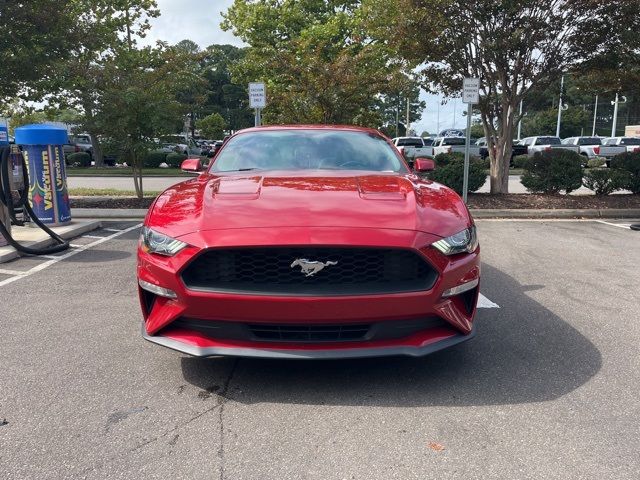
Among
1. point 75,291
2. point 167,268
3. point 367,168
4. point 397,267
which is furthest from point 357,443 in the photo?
point 75,291

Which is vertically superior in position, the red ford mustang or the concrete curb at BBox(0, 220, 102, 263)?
the red ford mustang

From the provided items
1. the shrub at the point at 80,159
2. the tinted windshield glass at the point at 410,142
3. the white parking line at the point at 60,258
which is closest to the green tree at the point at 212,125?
the shrub at the point at 80,159

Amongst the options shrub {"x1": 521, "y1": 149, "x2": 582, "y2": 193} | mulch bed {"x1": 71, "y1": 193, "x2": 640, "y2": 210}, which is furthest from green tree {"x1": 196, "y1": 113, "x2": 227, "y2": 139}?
shrub {"x1": 521, "y1": 149, "x2": 582, "y2": 193}

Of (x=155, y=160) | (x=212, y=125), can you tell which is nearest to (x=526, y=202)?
(x=155, y=160)

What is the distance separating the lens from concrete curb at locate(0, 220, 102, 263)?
673cm

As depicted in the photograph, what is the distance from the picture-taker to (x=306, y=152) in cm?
467

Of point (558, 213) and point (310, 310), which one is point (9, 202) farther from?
point (558, 213)

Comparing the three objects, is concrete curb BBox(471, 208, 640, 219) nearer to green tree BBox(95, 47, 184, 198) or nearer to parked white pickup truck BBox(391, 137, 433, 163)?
green tree BBox(95, 47, 184, 198)

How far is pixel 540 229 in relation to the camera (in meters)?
9.15

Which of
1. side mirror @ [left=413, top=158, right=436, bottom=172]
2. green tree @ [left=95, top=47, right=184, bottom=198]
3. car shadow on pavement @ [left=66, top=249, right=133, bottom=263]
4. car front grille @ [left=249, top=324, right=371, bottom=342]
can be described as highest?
green tree @ [left=95, top=47, right=184, bottom=198]

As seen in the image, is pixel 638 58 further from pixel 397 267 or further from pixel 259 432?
pixel 259 432

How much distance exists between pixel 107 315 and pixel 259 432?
2.39 m

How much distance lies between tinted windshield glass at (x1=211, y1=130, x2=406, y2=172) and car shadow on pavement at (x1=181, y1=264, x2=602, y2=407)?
1677mm

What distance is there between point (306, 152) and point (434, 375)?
2223mm
